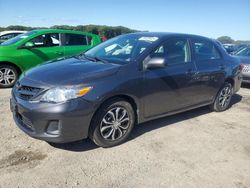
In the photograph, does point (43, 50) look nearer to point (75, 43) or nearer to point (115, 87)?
point (75, 43)

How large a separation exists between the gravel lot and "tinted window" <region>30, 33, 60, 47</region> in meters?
3.26

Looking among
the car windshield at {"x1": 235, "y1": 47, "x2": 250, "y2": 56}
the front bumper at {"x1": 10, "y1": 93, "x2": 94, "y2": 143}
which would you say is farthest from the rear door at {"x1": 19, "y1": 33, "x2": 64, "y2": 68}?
the car windshield at {"x1": 235, "y1": 47, "x2": 250, "y2": 56}

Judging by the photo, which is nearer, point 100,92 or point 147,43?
point 100,92

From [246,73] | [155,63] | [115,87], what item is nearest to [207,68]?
[155,63]

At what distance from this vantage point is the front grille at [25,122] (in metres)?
3.54

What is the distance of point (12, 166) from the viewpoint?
334 centimetres

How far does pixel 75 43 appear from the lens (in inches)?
332

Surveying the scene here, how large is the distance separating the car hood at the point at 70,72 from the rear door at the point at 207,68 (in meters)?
1.87

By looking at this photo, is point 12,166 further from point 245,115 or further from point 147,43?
point 245,115

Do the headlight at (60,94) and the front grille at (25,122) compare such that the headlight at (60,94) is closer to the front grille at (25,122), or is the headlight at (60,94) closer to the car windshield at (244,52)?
the front grille at (25,122)

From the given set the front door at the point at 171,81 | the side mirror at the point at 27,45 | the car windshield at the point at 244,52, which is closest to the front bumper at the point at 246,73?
the car windshield at the point at 244,52

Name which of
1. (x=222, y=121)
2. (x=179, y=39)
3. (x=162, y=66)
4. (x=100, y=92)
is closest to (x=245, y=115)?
(x=222, y=121)

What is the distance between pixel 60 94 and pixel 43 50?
473cm

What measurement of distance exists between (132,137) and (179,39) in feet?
6.17
